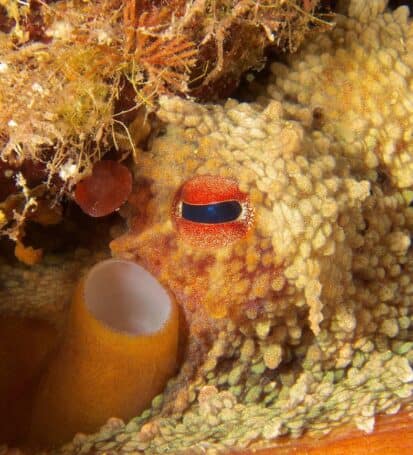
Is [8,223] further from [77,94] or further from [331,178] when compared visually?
[331,178]

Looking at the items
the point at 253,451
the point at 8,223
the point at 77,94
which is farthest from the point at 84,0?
the point at 253,451

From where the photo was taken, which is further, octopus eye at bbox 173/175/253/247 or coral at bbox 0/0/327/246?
octopus eye at bbox 173/175/253/247

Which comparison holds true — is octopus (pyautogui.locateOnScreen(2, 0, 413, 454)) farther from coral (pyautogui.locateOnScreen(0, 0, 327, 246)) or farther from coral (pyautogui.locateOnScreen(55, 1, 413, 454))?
coral (pyautogui.locateOnScreen(0, 0, 327, 246))

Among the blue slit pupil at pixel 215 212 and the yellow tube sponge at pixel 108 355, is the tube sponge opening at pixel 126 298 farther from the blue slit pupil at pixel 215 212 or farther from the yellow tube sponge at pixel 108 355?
the blue slit pupil at pixel 215 212

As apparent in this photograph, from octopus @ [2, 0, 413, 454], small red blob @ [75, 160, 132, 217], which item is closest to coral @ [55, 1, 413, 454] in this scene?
octopus @ [2, 0, 413, 454]

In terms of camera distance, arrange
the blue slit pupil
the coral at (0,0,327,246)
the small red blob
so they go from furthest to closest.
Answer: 1. the small red blob
2. the blue slit pupil
3. the coral at (0,0,327,246)

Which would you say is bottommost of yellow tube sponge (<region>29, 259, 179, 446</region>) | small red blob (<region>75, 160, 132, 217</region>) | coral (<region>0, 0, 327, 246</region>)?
yellow tube sponge (<region>29, 259, 179, 446</region>)

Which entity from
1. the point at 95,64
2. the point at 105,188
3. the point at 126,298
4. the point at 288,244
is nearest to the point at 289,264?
the point at 288,244
